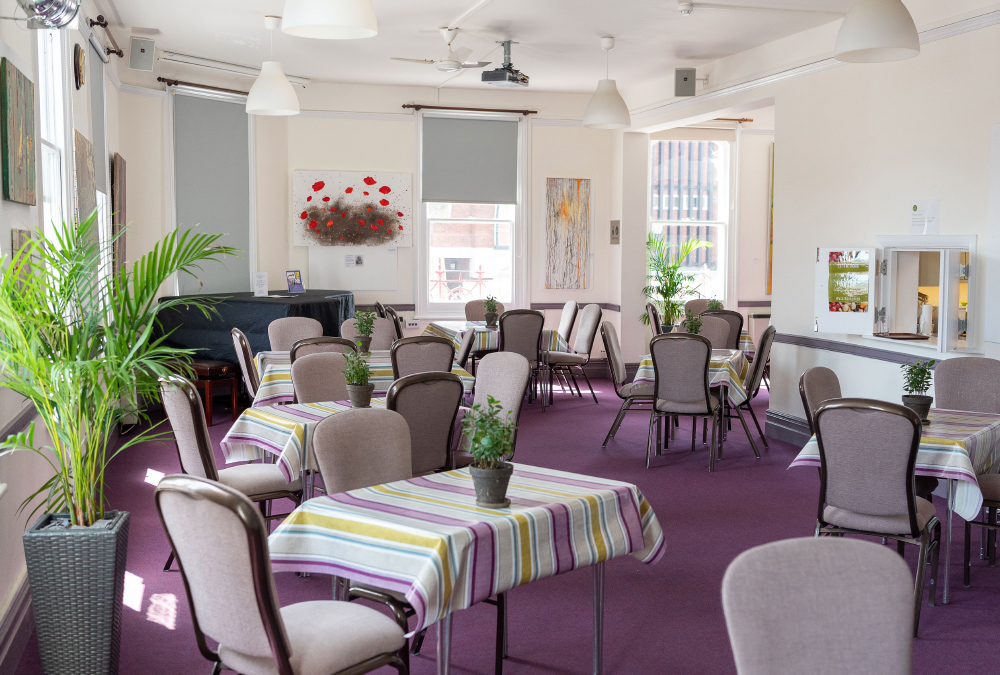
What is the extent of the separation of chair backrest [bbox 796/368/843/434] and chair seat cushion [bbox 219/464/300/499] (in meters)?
2.53

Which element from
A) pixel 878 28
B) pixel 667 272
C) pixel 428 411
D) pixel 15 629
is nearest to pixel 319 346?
pixel 428 411

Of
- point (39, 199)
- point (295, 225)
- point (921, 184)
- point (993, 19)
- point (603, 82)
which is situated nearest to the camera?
point (39, 199)

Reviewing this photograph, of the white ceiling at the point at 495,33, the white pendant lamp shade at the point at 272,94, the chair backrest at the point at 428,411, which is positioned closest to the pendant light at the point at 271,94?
the white pendant lamp shade at the point at 272,94

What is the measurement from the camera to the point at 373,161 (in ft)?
34.2

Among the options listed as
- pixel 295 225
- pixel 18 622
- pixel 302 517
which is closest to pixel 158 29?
pixel 295 225

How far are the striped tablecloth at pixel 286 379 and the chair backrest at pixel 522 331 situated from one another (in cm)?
249

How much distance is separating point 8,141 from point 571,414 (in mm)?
A: 6081

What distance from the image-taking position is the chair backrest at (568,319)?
33.6 feet

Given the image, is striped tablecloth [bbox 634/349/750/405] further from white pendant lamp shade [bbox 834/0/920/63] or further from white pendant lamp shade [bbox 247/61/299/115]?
white pendant lamp shade [bbox 247/61/299/115]

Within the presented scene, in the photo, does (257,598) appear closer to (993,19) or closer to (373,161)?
(993,19)

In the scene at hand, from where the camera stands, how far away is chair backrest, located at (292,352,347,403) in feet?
16.6

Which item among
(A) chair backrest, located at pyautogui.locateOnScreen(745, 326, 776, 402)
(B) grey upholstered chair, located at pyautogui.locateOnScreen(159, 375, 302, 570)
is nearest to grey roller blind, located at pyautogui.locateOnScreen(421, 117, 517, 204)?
(A) chair backrest, located at pyautogui.locateOnScreen(745, 326, 776, 402)

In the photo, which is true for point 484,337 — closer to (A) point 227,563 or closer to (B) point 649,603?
(B) point 649,603

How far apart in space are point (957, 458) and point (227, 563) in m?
3.14
